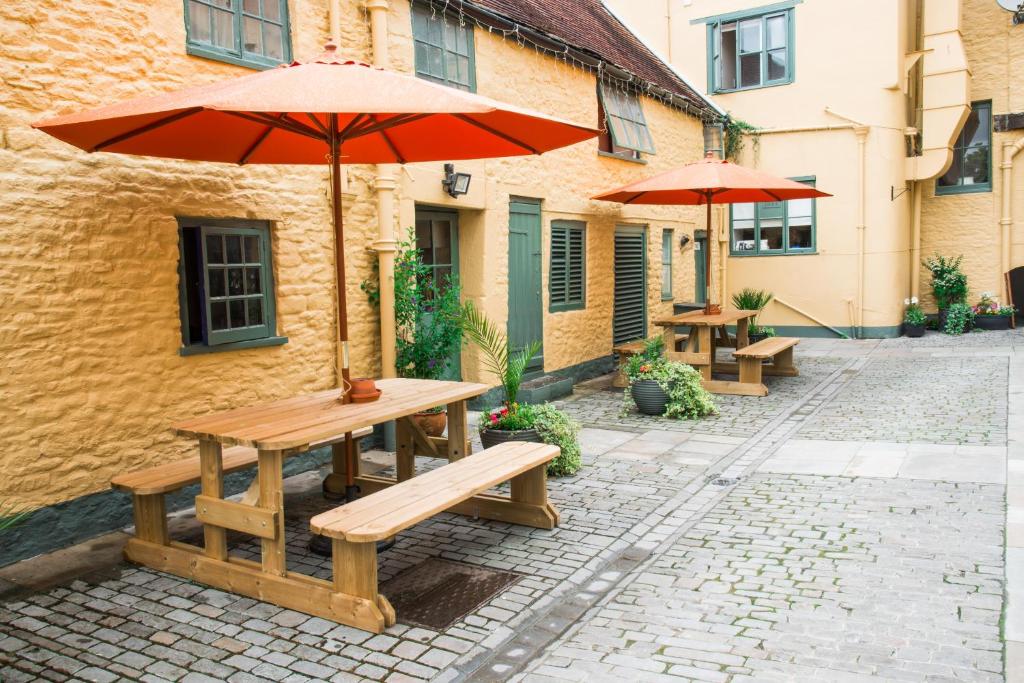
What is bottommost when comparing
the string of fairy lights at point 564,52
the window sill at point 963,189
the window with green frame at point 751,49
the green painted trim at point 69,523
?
the green painted trim at point 69,523

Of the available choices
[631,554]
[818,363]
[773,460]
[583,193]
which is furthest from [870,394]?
[631,554]

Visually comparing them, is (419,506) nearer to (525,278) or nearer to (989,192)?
(525,278)

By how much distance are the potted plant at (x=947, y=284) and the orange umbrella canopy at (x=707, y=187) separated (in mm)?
7658

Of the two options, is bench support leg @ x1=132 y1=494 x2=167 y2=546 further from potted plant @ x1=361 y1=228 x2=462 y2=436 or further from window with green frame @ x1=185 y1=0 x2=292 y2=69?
window with green frame @ x1=185 y1=0 x2=292 y2=69

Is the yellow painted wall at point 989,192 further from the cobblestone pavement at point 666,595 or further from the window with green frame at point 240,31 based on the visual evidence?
the window with green frame at point 240,31

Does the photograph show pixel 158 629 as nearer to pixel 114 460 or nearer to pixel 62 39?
pixel 114 460

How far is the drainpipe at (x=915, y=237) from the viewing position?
1703 centimetres

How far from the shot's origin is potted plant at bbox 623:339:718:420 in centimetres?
912

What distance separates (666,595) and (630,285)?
8.77m

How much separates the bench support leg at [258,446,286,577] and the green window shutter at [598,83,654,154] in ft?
28.0

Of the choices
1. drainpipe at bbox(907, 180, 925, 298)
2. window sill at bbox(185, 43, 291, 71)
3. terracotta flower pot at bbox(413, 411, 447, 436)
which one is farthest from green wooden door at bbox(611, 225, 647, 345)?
drainpipe at bbox(907, 180, 925, 298)

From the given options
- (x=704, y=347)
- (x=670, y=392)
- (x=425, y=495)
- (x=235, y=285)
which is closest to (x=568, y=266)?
(x=704, y=347)

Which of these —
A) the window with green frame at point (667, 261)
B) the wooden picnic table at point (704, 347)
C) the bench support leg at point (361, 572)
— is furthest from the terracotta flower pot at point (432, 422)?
the window with green frame at point (667, 261)

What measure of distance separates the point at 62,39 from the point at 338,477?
3.41 m
